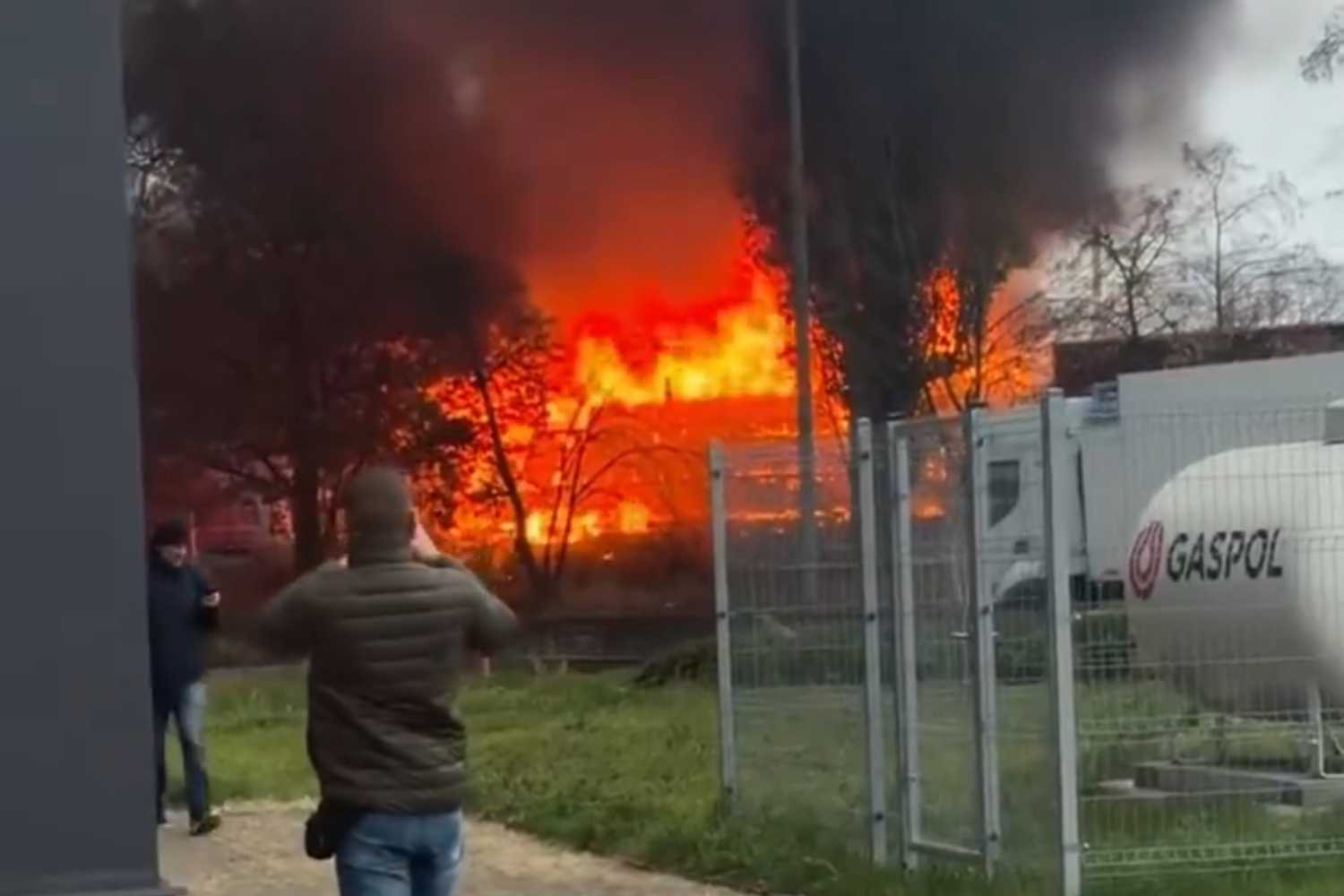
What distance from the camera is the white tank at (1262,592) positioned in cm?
977

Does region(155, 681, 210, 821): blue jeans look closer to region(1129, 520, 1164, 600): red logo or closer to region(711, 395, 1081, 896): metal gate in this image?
region(711, 395, 1081, 896): metal gate

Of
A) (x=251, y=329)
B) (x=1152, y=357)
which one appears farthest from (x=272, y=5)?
(x=1152, y=357)

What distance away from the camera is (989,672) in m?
8.98

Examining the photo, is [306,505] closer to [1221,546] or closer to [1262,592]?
[1221,546]

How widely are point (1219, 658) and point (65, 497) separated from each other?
4.67 m

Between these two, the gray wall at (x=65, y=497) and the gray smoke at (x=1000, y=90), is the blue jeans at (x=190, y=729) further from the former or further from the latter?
the gray smoke at (x=1000, y=90)

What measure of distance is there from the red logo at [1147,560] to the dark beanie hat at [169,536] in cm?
443

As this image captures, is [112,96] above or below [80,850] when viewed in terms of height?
above

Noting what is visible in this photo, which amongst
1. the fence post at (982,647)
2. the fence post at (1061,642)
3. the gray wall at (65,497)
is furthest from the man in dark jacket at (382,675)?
the fence post at (982,647)

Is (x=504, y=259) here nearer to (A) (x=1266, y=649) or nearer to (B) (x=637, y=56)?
(B) (x=637, y=56)

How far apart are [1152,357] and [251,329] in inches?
435

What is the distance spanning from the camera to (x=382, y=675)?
574 cm

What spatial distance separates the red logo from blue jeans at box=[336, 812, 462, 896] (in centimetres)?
554

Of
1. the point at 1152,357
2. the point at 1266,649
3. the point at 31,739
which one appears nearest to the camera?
the point at 31,739
